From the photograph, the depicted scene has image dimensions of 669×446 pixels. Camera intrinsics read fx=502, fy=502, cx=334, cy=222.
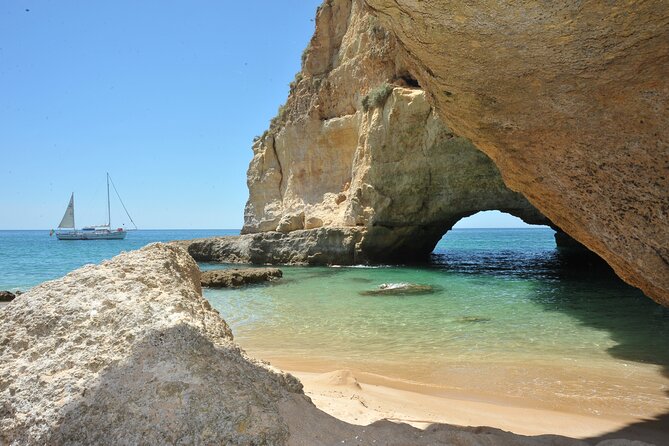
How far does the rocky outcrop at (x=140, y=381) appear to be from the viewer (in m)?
2.23

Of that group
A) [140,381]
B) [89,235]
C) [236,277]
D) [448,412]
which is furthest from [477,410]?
[89,235]

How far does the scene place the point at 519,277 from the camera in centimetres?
1744

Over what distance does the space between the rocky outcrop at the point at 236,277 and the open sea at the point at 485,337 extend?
1.48 m

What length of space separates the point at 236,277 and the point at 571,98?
14.5 meters

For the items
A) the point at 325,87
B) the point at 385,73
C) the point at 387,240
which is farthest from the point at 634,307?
the point at 325,87

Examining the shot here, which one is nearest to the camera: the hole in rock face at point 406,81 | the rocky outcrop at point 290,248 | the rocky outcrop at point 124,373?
the rocky outcrop at point 124,373

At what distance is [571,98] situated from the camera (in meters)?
3.98

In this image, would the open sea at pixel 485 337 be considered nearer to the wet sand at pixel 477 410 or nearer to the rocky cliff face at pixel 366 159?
the wet sand at pixel 477 410

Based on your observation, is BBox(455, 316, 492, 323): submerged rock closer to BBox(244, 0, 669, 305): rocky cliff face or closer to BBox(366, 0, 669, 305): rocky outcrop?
BBox(244, 0, 669, 305): rocky cliff face

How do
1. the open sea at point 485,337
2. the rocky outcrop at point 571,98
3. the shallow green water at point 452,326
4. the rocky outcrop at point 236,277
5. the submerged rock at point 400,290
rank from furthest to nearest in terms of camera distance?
the rocky outcrop at point 236,277
the submerged rock at point 400,290
the shallow green water at point 452,326
the open sea at point 485,337
the rocky outcrop at point 571,98

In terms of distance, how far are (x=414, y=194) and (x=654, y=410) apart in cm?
1655

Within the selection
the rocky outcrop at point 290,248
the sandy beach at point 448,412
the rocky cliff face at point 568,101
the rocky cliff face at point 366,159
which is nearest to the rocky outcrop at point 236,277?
the rocky outcrop at point 290,248

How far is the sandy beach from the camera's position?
3.63m

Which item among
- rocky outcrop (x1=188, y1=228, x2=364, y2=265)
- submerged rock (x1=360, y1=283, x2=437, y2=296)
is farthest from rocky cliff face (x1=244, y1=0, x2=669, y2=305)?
rocky outcrop (x1=188, y1=228, x2=364, y2=265)
